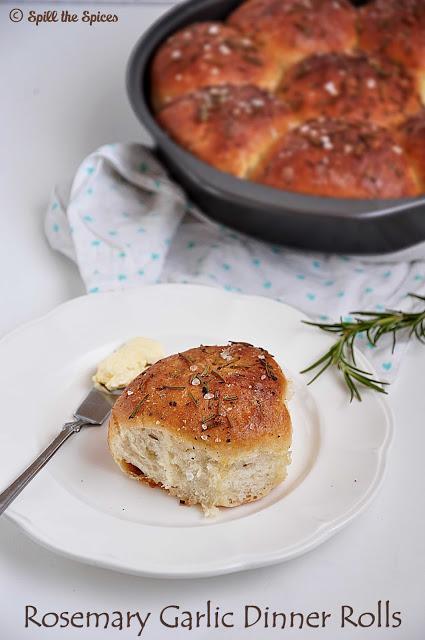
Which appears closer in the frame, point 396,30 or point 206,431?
point 206,431

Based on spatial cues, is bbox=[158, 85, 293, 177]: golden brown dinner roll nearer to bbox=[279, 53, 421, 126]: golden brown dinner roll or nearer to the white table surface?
bbox=[279, 53, 421, 126]: golden brown dinner roll

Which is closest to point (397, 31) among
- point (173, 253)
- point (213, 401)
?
point (173, 253)

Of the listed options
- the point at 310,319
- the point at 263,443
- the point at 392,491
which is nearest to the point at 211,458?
the point at 263,443

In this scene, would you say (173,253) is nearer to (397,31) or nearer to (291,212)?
(291,212)

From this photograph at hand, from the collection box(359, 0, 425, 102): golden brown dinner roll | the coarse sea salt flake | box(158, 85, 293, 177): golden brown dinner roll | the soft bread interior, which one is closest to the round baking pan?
box(158, 85, 293, 177): golden brown dinner roll

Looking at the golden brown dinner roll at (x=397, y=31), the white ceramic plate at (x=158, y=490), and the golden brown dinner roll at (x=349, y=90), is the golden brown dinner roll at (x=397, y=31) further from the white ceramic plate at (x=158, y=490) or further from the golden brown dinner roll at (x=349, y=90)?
the white ceramic plate at (x=158, y=490)
